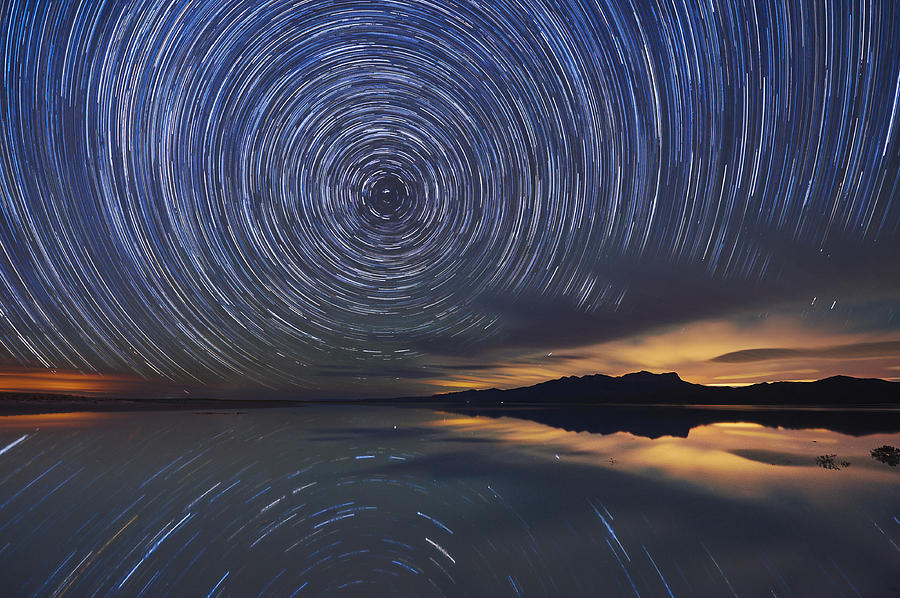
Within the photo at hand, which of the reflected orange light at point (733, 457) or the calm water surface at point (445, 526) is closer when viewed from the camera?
the calm water surface at point (445, 526)

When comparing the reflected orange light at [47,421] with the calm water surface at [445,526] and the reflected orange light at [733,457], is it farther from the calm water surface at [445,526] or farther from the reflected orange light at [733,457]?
the reflected orange light at [733,457]

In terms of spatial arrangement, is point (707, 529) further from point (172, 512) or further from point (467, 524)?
point (172, 512)

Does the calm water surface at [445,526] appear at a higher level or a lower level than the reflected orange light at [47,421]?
lower

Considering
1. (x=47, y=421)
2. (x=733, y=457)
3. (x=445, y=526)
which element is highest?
(x=47, y=421)

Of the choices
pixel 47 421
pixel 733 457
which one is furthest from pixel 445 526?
pixel 47 421

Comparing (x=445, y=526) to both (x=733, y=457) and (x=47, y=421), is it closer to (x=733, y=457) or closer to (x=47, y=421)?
(x=733, y=457)

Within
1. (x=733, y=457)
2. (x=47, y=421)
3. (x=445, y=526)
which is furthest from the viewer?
(x=47, y=421)

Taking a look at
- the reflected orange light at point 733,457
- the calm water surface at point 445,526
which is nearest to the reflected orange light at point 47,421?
the calm water surface at point 445,526

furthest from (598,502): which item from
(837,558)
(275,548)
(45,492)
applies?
(45,492)
